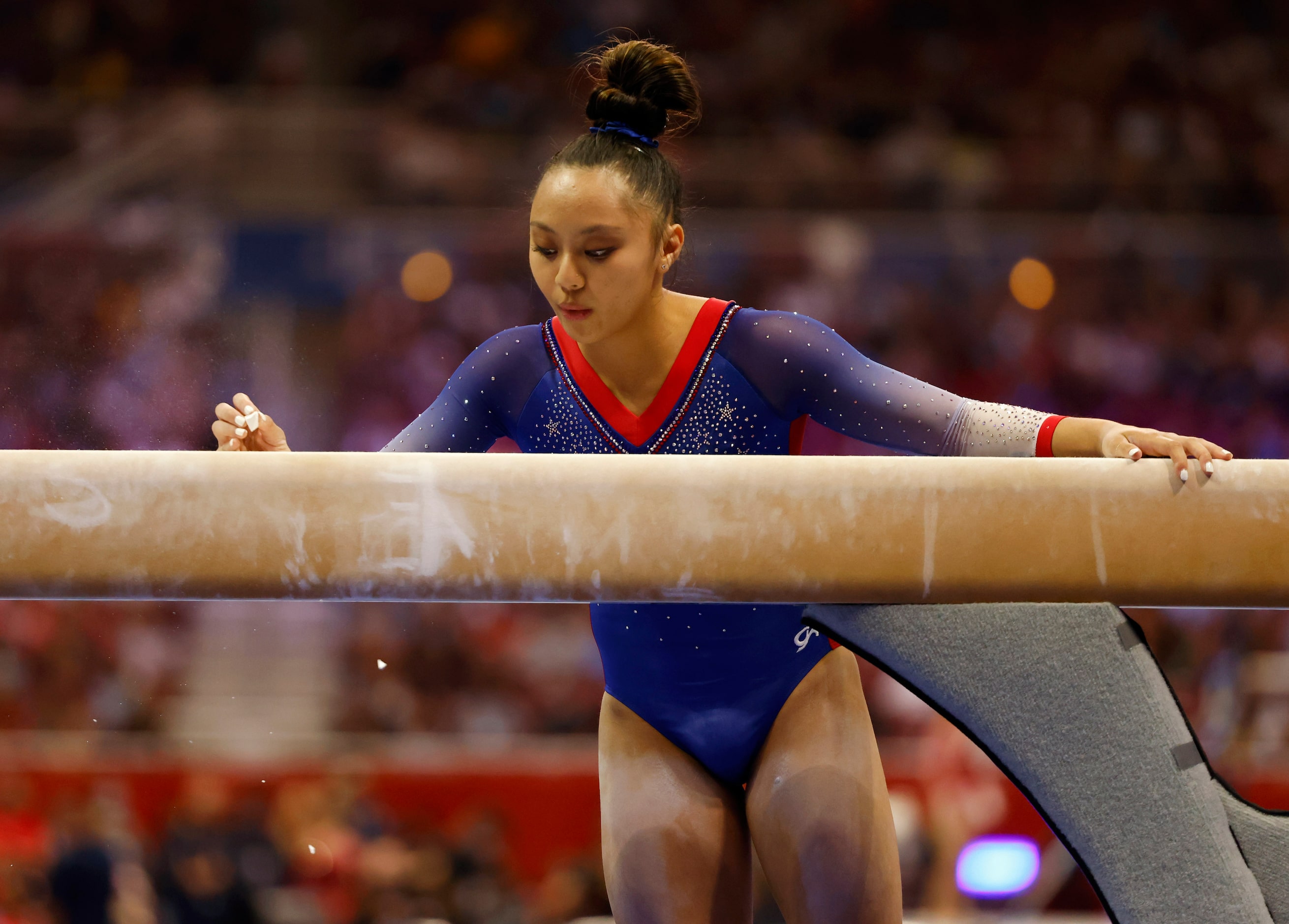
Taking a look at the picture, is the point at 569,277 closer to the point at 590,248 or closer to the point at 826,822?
the point at 590,248

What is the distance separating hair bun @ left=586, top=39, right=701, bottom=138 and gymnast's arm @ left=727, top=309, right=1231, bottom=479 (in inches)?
12.1

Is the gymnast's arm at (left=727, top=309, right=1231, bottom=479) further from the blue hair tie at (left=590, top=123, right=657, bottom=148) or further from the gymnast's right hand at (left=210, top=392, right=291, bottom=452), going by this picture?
the gymnast's right hand at (left=210, top=392, right=291, bottom=452)

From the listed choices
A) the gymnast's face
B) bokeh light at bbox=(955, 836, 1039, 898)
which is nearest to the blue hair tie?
the gymnast's face

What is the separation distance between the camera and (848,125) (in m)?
6.99

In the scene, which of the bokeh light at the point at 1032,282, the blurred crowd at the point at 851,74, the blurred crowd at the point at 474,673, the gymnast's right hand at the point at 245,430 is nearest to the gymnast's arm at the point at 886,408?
the gymnast's right hand at the point at 245,430

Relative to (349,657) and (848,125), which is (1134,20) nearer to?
(848,125)

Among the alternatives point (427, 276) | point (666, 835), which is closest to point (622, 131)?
point (666, 835)

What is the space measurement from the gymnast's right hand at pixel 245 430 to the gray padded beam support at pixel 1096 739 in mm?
814

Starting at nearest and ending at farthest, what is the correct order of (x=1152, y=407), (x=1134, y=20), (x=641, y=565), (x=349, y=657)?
(x=641, y=565) < (x=349, y=657) < (x=1152, y=407) < (x=1134, y=20)

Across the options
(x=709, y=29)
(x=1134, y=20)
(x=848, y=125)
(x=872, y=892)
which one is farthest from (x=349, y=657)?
(x=1134, y=20)

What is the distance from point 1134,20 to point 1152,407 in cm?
341

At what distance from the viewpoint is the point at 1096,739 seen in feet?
4.27

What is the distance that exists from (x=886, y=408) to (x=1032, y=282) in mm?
4595

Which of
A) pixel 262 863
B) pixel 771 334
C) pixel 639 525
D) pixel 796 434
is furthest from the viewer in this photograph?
pixel 262 863
